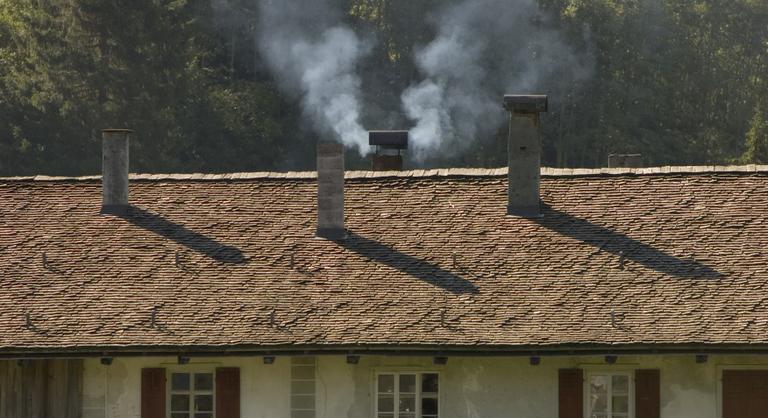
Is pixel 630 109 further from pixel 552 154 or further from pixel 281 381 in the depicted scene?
pixel 281 381

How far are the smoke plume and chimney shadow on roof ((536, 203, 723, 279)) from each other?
185 ft

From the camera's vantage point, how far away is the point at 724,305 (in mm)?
29375

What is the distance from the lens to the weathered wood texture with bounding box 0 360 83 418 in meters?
30.2

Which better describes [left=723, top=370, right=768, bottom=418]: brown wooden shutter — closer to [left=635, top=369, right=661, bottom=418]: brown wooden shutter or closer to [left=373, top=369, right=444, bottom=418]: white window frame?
[left=635, top=369, right=661, bottom=418]: brown wooden shutter

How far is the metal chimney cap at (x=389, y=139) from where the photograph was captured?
36562 millimetres

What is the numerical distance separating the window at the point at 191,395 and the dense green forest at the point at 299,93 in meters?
40.2

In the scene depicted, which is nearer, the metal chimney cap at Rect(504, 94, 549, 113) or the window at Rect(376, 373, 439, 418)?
the window at Rect(376, 373, 439, 418)

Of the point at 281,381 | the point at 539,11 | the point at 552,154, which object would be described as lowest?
the point at 281,381

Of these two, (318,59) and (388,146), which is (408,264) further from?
(318,59)

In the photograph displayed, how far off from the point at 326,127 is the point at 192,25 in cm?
808

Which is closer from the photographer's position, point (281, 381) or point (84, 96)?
point (281, 381)

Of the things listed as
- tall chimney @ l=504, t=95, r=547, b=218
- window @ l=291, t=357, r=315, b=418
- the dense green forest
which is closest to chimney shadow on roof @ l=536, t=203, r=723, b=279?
tall chimney @ l=504, t=95, r=547, b=218

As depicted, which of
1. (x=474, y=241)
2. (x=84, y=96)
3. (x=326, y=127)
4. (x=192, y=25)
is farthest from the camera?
(x=326, y=127)

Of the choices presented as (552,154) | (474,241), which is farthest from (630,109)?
(474,241)
